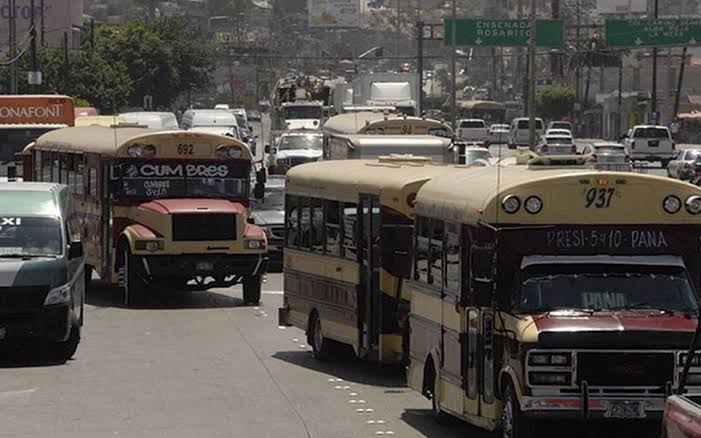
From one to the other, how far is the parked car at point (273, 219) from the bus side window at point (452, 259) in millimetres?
18148

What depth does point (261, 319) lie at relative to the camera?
26.1m

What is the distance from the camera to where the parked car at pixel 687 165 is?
198 ft

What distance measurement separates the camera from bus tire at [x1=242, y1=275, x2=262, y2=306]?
28.0m

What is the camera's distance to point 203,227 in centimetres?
2741

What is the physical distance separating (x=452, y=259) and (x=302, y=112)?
58.2 m

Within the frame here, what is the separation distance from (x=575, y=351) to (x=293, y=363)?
8.58 meters

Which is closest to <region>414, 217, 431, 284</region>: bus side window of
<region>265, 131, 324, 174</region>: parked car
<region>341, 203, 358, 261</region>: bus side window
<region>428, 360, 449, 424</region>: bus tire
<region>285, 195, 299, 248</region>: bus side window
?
<region>428, 360, 449, 424</region>: bus tire

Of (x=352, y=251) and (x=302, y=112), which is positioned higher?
(x=352, y=251)

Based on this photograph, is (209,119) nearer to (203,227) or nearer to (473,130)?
(473,130)

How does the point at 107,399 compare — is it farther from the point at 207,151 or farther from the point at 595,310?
the point at 207,151

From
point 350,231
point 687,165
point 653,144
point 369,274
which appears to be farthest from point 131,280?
point 653,144

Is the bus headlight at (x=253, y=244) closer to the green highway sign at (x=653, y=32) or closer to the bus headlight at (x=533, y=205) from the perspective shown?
the bus headlight at (x=533, y=205)

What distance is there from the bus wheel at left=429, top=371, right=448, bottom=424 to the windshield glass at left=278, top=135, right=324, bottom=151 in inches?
1728

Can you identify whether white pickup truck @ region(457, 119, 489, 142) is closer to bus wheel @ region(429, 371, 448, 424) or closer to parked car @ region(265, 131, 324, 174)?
parked car @ region(265, 131, 324, 174)
